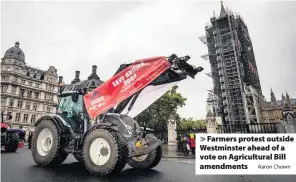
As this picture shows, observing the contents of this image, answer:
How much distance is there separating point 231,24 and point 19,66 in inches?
2169

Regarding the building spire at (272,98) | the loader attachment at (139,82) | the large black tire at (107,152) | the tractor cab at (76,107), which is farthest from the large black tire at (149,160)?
the building spire at (272,98)

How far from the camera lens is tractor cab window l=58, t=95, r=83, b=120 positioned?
6.03 metres

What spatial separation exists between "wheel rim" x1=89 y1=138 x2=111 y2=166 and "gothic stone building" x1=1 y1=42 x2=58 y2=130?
157ft

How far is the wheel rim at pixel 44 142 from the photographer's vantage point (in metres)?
5.89

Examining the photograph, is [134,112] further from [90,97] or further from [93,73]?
[93,73]

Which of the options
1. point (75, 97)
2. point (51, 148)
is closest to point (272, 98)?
point (75, 97)

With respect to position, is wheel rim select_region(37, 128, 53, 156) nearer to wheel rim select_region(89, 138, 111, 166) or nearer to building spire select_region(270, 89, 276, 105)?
wheel rim select_region(89, 138, 111, 166)

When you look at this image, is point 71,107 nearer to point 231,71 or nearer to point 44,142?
point 44,142

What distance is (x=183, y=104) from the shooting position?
127 ft

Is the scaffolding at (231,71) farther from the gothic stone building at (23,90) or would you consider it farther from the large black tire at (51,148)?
the gothic stone building at (23,90)

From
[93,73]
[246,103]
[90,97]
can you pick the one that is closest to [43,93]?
[93,73]

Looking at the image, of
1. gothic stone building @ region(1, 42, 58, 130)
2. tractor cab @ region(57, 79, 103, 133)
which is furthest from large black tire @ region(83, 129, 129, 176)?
gothic stone building @ region(1, 42, 58, 130)

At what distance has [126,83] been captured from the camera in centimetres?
459

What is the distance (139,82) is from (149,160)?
103 inches
